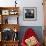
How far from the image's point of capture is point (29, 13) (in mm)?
5918

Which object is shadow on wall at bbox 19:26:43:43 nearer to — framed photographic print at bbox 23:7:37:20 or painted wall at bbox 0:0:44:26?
painted wall at bbox 0:0:44:26

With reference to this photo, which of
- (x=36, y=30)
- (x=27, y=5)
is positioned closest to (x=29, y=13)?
(x=27, y=5)

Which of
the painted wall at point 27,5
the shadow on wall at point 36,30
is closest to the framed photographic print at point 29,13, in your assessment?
the painted wall at point 27,5

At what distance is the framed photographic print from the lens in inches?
232

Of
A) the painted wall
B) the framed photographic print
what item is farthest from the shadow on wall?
the framed photographic print

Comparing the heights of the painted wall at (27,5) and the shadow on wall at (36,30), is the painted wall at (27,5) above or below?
above

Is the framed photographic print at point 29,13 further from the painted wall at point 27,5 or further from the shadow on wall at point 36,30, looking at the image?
the shadow on wall at point 36,30

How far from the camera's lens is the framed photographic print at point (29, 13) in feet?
19.3

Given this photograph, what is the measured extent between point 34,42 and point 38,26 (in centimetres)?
82

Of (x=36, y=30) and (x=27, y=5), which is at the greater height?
(x=27, y=5)

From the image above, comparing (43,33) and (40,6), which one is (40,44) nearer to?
(43,33)

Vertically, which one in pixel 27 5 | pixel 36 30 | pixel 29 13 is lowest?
pixel 36 30

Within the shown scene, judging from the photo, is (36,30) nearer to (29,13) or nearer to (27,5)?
(29,13)

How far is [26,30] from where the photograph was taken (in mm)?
5848
